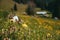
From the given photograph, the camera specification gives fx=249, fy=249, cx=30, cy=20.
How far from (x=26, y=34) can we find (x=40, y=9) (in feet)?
159

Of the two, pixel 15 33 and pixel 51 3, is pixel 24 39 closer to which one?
pixel 15 33

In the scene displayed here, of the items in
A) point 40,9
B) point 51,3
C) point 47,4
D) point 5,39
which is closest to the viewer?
point 5,39

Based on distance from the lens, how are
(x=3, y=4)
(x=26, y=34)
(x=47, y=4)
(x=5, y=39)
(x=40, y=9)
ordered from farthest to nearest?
1. (x=40, y=9)
2. (x=47, y=4)
3. (x=3, y=4)
4. (x=26, y=34)
5. (x=5, y=39)

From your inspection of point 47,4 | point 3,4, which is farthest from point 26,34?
point 47,4

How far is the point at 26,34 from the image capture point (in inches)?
473

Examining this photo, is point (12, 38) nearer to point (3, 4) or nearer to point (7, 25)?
point (7, 25)

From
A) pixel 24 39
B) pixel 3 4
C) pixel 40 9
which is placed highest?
pixel 24 39

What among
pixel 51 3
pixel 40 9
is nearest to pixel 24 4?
pixel 51 3

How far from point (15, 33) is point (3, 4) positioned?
27148mm

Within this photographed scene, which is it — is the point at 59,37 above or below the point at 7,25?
below

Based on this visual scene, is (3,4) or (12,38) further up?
(12,38)

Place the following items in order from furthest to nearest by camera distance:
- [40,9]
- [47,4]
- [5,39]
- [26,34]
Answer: [40,9]
[47,4]
[26,34]
[5,39]

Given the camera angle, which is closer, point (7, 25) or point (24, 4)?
point (7, 25)

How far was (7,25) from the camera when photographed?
1226 centimetres
